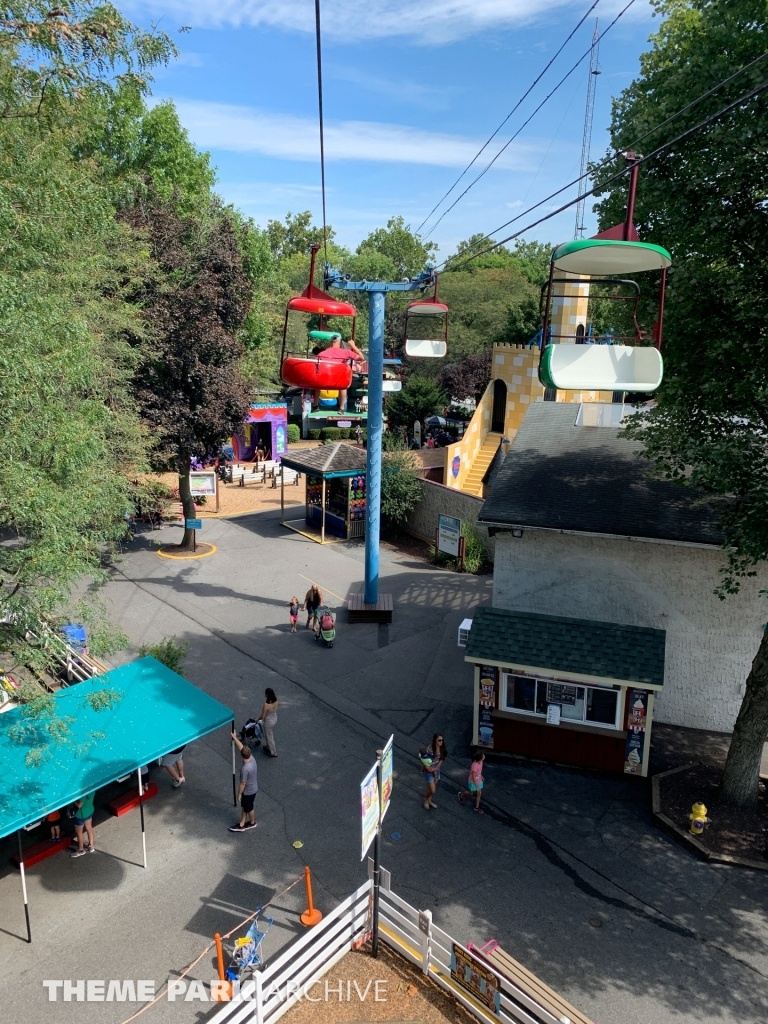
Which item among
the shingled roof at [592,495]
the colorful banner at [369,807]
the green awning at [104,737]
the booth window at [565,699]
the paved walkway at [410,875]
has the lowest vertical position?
the paved walkway at [410,875]

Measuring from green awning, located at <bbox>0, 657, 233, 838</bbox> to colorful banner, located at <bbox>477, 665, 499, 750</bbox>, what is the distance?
14.1 feet

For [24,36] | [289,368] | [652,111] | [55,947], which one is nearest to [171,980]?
[55,947]

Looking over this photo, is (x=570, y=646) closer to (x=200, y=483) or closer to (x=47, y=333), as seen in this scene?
(x=47, y=333)

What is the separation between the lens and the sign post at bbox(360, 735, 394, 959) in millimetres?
7523

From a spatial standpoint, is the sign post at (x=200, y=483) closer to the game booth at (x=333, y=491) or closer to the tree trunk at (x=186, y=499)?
the tree trunk at (x=186, y=499)

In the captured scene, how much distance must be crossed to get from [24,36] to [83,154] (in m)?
22.2

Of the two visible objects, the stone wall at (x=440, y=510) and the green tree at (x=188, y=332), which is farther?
the stone wall at (x=440, y=510)

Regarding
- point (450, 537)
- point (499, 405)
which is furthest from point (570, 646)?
point (499, 405)

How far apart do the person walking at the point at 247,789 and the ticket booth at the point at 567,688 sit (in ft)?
12.7

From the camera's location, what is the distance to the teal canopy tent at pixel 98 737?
27.7 feet

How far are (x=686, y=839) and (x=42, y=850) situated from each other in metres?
8.96

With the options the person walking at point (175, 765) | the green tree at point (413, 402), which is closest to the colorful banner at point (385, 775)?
the person walking at point (175, 765)

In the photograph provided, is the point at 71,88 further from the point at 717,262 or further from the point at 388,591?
the point at 388,591

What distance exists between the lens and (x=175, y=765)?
36.6ft
